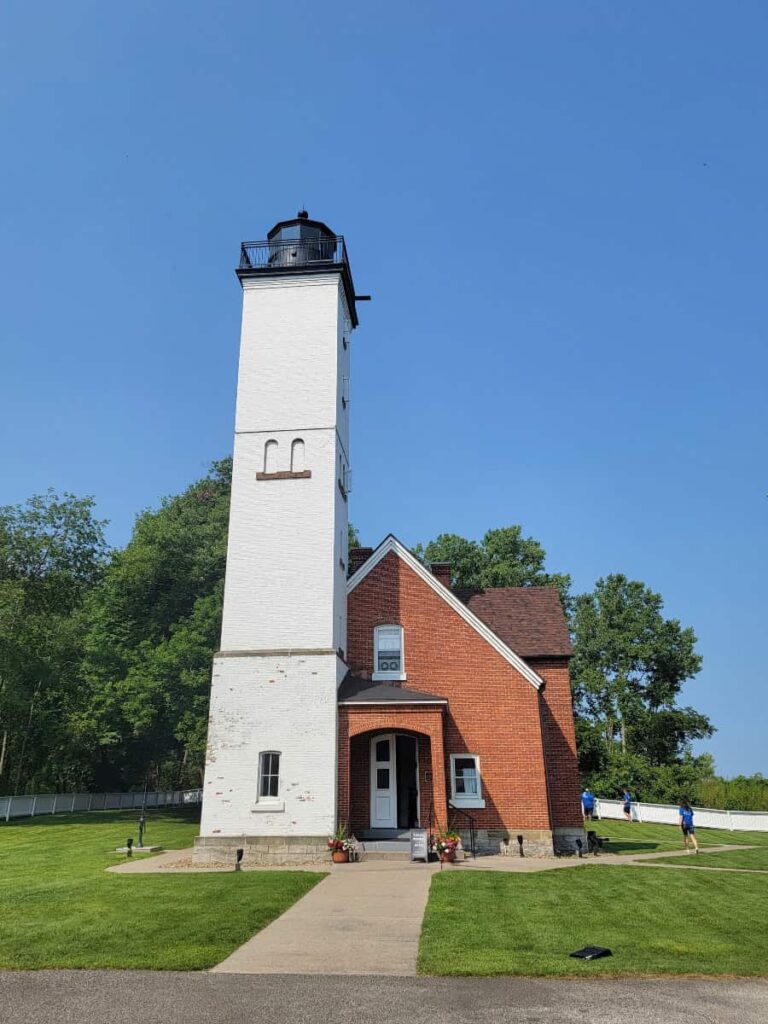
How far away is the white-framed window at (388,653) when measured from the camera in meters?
21.6

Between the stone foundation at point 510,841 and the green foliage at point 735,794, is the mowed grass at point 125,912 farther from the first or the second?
the green foliage at point 735,794

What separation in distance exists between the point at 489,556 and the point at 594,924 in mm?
34235

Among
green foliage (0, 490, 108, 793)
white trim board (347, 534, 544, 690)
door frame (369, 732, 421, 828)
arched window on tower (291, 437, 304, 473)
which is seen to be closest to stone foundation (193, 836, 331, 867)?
door frame (369, 732, 421, 828)

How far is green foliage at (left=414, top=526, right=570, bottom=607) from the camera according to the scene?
43.1 metres

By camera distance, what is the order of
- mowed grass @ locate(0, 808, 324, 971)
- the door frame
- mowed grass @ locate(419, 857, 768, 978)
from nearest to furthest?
mowed grass @ locate(419, 857, 768, 978) → mowed grass @ locate(0, 808, 324, 971) → the door frame

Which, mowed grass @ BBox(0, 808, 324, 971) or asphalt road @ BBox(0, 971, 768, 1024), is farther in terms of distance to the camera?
mowed grass @ BBox(0, 808, 324, 971)

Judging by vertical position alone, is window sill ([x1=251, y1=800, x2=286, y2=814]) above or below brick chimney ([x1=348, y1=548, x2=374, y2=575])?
below

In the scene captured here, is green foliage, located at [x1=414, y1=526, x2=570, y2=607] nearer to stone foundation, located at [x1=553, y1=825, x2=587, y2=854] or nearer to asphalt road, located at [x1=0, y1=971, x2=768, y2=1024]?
stone foundation, located at [x1=553, y1=825, x2=587, y2=854]

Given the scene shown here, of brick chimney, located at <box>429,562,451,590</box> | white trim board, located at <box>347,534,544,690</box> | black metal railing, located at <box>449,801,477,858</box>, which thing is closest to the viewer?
black metal railing, located at <box>449,801,477,858</box>

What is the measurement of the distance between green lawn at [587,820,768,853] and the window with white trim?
1044 cm

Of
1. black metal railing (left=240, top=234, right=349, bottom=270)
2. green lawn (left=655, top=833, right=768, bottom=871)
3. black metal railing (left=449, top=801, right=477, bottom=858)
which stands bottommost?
green lawn (left=655, top=833, right=768, bottom=871)

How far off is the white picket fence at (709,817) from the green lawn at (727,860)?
1148 cm

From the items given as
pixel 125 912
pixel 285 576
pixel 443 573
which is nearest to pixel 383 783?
pixel 285 576

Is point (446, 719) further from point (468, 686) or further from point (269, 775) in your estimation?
point (269, 775)
